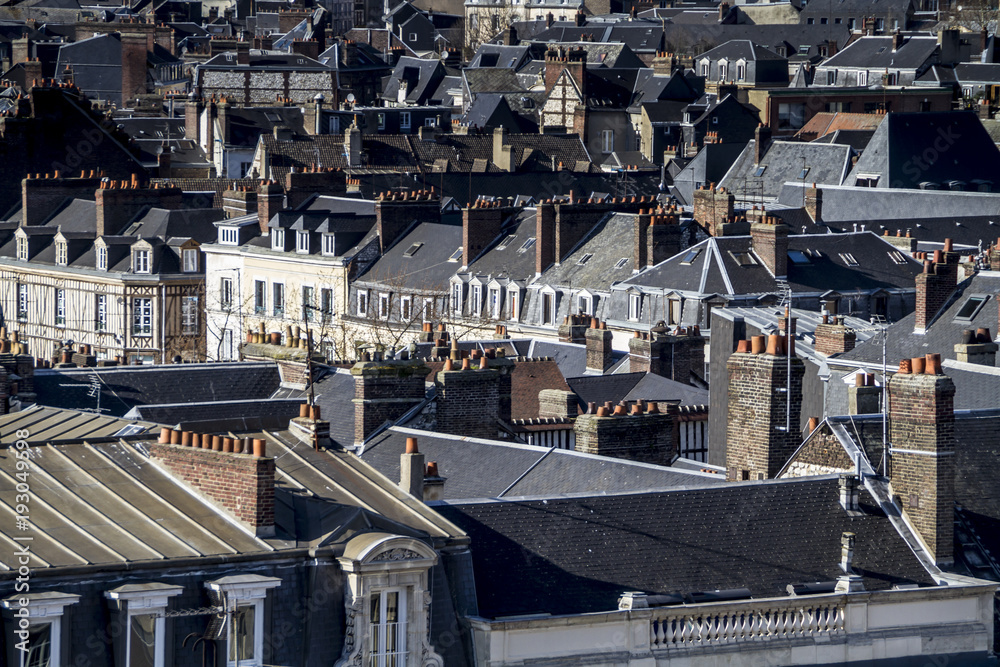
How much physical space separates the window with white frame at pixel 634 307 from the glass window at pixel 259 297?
590 inches

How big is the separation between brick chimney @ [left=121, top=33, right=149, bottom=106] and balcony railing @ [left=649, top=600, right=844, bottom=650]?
110645 mm

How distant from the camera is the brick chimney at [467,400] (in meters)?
31.5

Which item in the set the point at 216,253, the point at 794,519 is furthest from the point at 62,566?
the point at 216,253

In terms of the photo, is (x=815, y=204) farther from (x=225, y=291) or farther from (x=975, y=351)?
(x=975, y=351)

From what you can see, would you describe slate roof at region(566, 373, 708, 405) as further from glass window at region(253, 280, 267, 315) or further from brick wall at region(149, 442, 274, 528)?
glass window at region(253, 280, 267, 315)

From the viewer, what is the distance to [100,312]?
69.8 meters

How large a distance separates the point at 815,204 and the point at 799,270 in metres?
13.6

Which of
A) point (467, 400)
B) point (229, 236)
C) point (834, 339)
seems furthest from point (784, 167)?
point (467, 400)

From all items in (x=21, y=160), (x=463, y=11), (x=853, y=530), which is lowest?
(x=853, y=530)

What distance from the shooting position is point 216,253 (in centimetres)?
7062

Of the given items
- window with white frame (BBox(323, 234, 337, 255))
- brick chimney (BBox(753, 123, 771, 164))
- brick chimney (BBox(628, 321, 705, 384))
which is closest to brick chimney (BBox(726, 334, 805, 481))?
brick chimney (BBox(628, 321, 705, 384))

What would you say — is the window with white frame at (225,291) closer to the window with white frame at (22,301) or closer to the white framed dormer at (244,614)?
the window with white frame at (22,301)

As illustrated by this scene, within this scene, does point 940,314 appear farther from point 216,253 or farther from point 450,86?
point 450,86

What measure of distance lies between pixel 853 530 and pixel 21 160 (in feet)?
187
